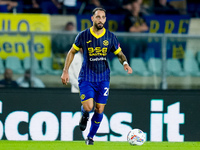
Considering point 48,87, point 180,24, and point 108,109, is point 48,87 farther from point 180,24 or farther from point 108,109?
point 180,24

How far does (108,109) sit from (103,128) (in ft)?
1.19

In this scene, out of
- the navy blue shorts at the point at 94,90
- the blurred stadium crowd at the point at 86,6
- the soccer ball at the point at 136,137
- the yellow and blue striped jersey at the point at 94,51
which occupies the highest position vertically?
the blurred stadium crowd at the point at 86,6

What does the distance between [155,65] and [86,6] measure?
3.64m

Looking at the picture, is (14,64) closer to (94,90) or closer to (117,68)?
(117,68)

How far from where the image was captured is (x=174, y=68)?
991 centimetres

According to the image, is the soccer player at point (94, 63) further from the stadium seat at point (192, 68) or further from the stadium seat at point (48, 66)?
the stadium seat at point (192, 68)

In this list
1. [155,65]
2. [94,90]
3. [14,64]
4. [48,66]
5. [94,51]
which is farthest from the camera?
[155,65]

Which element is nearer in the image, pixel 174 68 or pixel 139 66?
pixel 139 66

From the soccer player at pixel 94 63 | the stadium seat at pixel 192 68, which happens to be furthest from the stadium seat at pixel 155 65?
the soccer player at pixel 94 63

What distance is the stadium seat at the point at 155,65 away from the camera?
32.2ft

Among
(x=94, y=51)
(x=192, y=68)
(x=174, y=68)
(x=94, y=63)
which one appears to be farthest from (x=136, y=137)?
(x=192, y=68)

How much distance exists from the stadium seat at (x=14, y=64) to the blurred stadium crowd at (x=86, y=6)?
271 centimetres

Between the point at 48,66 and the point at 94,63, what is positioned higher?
the point at 94,63

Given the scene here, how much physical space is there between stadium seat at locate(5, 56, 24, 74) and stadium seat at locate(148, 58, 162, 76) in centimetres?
242
